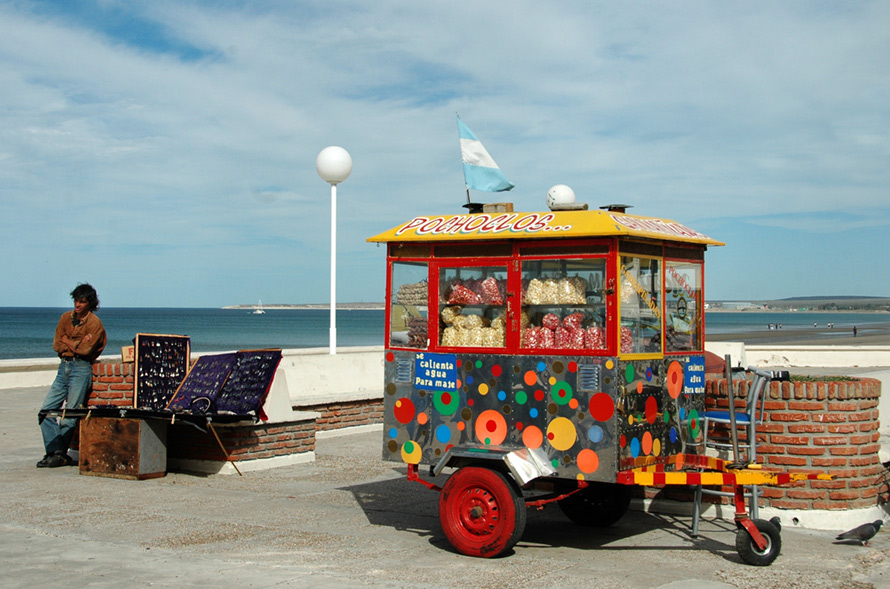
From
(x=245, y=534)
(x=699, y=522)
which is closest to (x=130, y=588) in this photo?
(x=245, y=534)

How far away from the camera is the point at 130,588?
218 inches

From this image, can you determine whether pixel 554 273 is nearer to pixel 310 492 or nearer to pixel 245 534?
pixel 245 534

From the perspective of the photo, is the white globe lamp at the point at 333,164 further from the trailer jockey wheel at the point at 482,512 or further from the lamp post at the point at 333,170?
the trailer jockey wheel at the point at 482,512

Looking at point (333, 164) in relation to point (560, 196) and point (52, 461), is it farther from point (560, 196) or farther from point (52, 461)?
point (560, 196)

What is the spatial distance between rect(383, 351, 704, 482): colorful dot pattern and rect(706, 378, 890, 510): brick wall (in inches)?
26.3

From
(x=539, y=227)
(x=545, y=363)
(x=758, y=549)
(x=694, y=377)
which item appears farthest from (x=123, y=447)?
(x=758, y=549)

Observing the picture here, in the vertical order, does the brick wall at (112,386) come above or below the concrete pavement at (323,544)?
above

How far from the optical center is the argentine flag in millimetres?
7789

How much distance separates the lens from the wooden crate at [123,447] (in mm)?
9391

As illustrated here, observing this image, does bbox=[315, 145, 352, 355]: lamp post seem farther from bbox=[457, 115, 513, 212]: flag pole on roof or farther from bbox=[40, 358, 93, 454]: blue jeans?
bbox=[457, 115, 513, 212]: flag pole on roof

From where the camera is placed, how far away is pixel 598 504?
7559 millimetres

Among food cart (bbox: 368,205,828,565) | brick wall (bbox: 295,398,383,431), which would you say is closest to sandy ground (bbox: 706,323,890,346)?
brick wall (bbox: 295,398,383,431)

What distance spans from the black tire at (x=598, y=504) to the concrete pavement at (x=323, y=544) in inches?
5.8

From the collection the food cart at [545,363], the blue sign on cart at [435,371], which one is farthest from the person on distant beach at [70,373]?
the blue sign on cart at [435,371]
